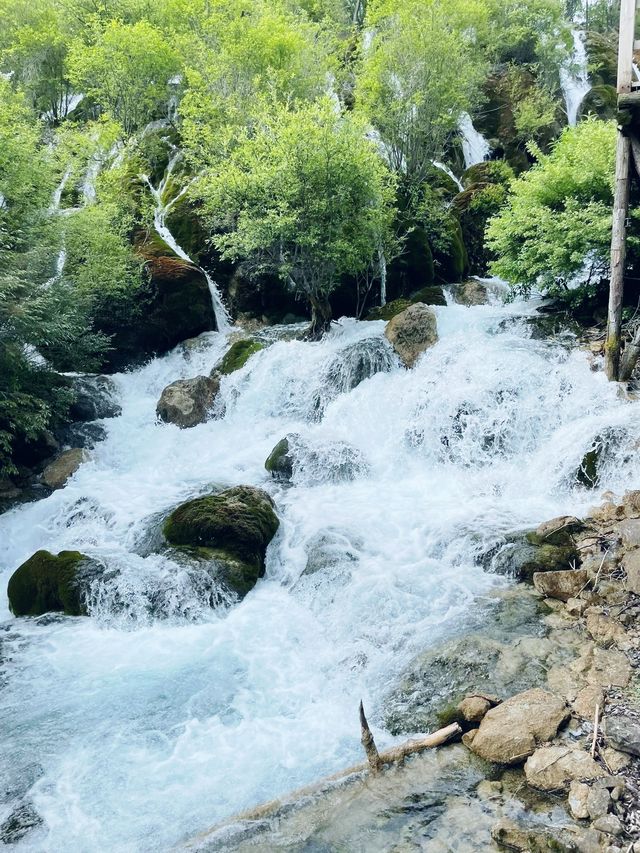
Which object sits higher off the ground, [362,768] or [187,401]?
[187,401]

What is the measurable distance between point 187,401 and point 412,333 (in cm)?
672

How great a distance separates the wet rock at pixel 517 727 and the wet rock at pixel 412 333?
10811 millimetres

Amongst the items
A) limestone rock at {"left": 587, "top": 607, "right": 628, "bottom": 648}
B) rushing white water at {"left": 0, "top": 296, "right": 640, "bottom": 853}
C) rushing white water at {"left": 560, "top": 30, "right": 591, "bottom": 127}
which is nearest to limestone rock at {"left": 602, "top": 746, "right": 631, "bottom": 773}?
limestone rock at {"left": 587, "top": 607, "right": 628, "bottom": 648}

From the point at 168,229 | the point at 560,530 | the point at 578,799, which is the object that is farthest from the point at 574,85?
the point at 578,799

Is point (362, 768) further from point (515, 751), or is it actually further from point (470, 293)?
point (470, 293)

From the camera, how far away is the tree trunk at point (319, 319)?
1883 centimetres

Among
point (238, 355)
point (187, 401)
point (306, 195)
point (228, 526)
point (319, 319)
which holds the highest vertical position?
point (306, 195)

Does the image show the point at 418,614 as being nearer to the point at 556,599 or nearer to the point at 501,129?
the point at 556,599

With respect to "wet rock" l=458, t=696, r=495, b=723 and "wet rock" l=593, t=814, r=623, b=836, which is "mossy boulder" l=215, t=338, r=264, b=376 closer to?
"wet rock" l=458, t=696, r=495, b=723

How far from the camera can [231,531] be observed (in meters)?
10.2

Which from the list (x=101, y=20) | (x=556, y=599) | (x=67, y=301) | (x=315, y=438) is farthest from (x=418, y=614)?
(x=101, y=20)

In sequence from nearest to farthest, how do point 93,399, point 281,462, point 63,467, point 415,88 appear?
point 281,462
point 63,467
point 93,399
point 415,88

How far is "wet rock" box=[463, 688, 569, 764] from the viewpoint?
5.45 meters

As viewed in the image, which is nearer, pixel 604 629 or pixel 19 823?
pixel 19 823
